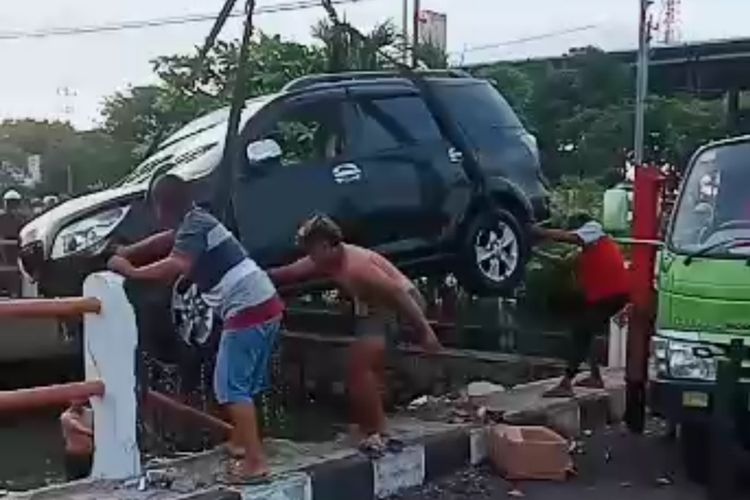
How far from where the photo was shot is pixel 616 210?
808 cm

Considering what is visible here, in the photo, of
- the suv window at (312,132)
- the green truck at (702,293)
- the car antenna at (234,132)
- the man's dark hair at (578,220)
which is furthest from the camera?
the man's dark hair at (578,220)

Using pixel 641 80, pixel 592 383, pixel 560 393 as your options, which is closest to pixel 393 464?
pixel 560 393

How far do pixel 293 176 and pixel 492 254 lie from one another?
2.13m

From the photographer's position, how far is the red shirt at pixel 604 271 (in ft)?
30.7

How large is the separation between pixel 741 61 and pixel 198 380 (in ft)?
76.6

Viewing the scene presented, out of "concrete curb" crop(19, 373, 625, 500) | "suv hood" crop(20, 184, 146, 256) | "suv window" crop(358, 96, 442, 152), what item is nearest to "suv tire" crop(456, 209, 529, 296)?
"suv window" crop(358, 96, 442, 152)

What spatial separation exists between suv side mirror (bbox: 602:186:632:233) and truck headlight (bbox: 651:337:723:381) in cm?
116

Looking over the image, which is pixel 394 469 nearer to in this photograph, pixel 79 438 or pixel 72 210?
pixel 79 438

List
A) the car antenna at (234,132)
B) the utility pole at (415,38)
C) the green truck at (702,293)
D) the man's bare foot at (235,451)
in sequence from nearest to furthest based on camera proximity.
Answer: the man's bare foot at (235,451) → the green truck at (702,293) → the car antenna at (234,132) → the utility pole at (415,38)

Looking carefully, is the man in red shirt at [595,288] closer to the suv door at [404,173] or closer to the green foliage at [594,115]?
the suv door at [404,173]

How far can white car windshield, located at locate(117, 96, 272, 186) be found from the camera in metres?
9.38

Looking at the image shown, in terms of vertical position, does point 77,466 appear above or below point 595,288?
below

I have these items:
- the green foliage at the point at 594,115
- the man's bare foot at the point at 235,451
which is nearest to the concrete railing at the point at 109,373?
the man's bare foot at the point at 235,451

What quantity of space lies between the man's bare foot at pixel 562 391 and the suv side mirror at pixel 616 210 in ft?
5.49
